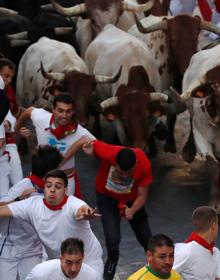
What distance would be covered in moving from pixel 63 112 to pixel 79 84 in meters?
3.13

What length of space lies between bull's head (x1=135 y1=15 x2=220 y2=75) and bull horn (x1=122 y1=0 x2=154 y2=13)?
1523 mm

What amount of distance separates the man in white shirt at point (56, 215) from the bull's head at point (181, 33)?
6.64 meters

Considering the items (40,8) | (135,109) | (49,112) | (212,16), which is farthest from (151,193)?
(40,8)

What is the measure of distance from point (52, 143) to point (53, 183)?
2185 mm

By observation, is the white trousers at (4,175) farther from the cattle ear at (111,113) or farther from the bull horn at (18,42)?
the bull horn at (18,42)

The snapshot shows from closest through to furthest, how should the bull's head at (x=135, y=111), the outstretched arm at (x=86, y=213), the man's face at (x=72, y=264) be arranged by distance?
the man's face at (x=72, y=264) → the outstretched arm at (x=86, y=213) → the bull's head at (x=135, y=111)

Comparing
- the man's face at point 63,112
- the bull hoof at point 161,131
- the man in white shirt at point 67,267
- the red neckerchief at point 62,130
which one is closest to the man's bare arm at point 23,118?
the red neckerchief at point 62,130

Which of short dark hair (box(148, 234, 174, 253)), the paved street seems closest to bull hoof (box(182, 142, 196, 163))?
the paved street

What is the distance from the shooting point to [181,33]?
15008 millimetres

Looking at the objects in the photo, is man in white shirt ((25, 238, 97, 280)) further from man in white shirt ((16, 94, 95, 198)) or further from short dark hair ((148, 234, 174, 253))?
man in white shirt ((16, 94, 95, 198))

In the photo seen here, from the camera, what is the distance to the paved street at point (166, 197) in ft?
36.7

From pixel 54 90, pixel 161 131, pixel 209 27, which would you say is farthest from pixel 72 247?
pixel 209 27

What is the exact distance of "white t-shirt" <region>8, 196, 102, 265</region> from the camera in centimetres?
849

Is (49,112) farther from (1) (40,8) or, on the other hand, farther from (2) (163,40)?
(1) (40,8)
